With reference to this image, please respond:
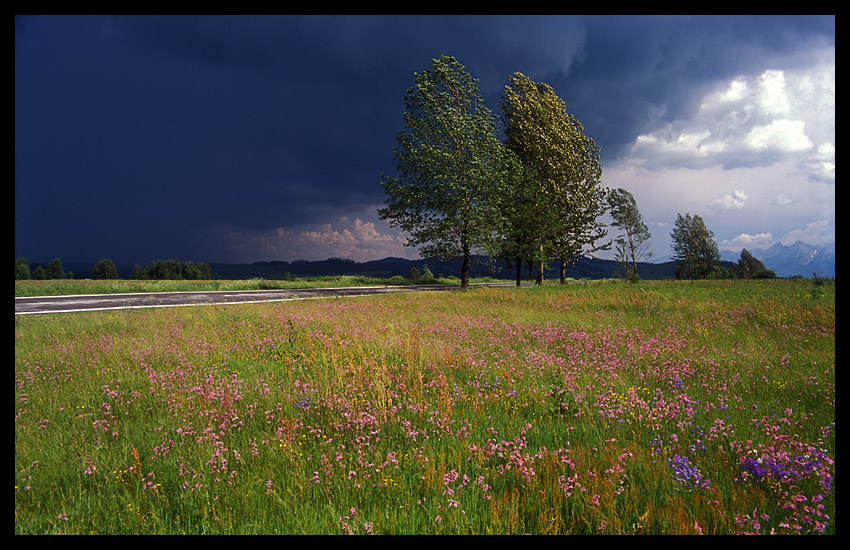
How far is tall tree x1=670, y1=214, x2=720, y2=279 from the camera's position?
77938mm

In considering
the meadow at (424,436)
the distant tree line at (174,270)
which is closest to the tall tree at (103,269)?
the distant tree line at (174,270)

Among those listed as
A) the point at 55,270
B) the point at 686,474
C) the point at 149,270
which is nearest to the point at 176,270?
the point at 149,270

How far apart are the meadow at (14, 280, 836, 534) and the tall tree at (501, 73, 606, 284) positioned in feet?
91.1

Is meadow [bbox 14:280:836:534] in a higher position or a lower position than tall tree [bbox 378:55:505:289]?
lower

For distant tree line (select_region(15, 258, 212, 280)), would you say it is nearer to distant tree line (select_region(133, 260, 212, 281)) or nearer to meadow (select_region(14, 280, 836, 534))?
distant tree line (select_region(133, 260, 212, 281))

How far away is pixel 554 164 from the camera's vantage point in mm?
35906

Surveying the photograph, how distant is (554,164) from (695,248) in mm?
61731

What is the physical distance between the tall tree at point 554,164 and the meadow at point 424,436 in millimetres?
27775

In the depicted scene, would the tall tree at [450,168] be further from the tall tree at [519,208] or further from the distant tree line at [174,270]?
the distant tree line at [174,270]

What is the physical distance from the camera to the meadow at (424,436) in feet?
9.79

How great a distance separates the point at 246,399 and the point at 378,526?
3755mm

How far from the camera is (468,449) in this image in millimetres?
3885

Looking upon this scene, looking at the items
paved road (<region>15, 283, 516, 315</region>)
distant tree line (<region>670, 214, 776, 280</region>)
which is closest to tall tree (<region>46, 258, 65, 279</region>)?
paved road (<region>15, 283, 516, 315</region>)
